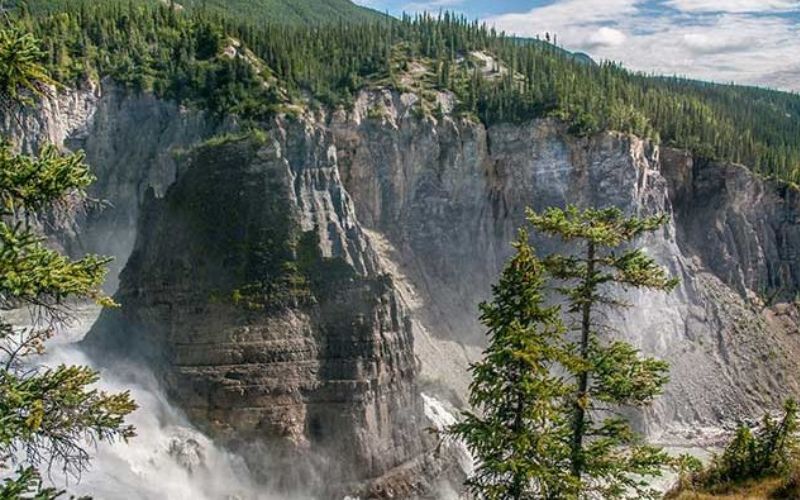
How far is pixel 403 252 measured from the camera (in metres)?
75.9

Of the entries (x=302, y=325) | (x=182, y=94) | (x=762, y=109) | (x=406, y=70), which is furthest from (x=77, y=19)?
(x=762, y=109)

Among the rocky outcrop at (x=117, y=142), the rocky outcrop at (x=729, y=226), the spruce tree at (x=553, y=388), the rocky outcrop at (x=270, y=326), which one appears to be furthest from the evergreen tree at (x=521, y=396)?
the rocky outcrop at (x=729, y=226)

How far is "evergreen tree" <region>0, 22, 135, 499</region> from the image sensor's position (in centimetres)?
1003

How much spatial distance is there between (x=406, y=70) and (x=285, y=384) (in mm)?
52993

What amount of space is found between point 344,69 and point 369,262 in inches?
1390

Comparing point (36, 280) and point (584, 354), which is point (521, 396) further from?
point (36, 280)

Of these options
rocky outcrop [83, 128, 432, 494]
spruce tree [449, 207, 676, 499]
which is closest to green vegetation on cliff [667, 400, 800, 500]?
spruce tree [449, 207, 676, 499]

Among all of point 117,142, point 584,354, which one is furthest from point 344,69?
point 584,354

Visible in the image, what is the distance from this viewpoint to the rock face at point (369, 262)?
47812mm

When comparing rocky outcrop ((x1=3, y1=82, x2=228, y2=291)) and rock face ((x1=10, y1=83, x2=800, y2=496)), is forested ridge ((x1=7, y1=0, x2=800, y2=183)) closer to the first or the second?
rocky outcrop ((x1=3, y1=82, x2=228, y2=291))

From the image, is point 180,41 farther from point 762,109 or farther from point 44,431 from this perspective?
point 762,109

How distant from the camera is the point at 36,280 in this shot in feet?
33.1

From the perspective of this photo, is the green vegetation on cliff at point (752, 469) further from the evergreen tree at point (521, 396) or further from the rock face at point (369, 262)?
the rock face at point (369, 262)

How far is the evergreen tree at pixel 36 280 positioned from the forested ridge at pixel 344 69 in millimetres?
44456
